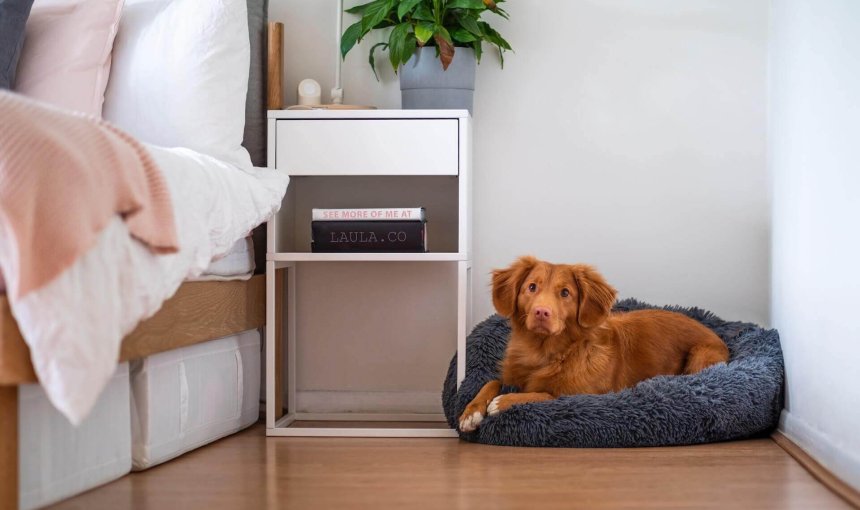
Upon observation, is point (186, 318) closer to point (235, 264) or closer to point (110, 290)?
point (235, 264)

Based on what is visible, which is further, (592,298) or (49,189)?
(592,298)

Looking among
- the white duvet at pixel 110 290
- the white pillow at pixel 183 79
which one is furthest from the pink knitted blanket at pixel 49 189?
the white pillow at pixel 183 79

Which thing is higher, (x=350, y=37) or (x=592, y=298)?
(x=350, y=37)

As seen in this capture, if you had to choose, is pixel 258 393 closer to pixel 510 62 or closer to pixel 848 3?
pixel 510 62

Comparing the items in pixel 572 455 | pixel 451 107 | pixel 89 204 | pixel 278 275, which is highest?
pixel 451 107

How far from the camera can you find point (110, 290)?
55.8 inches

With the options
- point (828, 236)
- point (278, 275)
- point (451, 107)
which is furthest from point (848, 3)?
point (278, 275)

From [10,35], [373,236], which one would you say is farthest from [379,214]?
[10,35]

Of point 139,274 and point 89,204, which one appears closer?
point 89,204

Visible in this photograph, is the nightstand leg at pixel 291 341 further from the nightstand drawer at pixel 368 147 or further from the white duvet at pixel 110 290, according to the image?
the white duvet at pixel 110 290

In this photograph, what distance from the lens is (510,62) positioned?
2840mm

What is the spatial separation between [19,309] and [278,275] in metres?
1.35

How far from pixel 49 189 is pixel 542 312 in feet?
3.85

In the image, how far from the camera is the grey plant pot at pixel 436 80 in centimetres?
261
